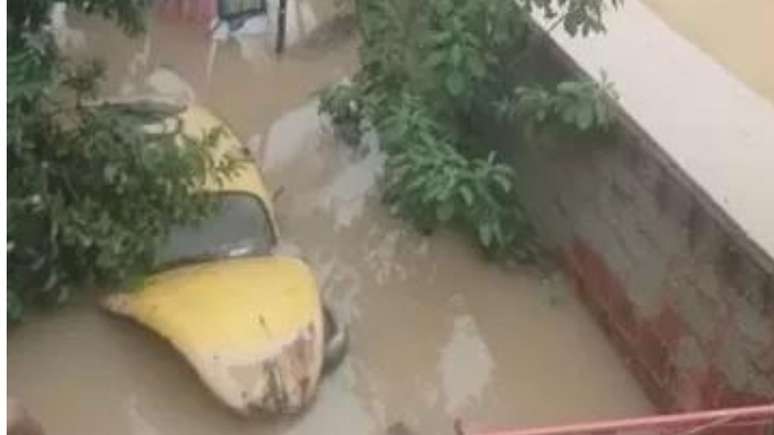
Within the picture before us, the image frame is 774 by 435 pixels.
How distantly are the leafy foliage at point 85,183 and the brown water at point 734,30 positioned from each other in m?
2.60

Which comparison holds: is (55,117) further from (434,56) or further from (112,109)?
(434,56)

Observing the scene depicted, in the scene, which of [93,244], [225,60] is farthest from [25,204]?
[225,60]

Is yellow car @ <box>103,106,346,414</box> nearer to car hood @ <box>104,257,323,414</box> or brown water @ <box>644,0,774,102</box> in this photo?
car hood @ <box>104,257,323,414</box>

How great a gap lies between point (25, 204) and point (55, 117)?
344mm

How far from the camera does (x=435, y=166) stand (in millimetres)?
5133

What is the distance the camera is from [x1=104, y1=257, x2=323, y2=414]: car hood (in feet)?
14.2

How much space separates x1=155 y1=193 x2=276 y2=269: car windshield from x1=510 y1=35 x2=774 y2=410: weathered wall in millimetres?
1195

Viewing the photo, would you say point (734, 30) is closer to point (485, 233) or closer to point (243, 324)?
point (485, 233)

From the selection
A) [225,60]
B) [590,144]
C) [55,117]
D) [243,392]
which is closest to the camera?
[243,392]

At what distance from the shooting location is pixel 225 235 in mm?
4965

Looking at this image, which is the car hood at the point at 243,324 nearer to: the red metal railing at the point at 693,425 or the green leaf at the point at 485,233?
the green leaf at the point at 485,233

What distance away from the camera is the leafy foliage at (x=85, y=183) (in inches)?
177

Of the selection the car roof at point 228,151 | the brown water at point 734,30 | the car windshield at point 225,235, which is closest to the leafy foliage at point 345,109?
the car roof at point 228,151

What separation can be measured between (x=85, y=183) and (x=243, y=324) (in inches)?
31.8
